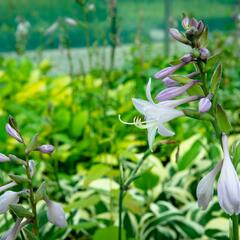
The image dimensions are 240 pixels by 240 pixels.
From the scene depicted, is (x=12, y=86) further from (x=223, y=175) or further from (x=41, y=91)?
(x=223, y=175)

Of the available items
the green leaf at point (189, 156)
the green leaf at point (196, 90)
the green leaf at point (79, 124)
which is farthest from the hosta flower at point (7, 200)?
the green leaf at point (79, 124)

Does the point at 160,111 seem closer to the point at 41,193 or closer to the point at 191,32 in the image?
the point at 191,32

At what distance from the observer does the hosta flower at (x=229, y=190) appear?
95 centimetres

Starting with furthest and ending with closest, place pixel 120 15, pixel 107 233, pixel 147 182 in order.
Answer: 1. pixel 120 15
2. pixel 147 182
3. pixel 107 233

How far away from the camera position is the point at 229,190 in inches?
37.8

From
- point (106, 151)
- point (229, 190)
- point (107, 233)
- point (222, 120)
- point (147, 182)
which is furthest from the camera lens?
point (106, 151)

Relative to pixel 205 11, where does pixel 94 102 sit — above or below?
above

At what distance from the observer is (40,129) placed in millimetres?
3146

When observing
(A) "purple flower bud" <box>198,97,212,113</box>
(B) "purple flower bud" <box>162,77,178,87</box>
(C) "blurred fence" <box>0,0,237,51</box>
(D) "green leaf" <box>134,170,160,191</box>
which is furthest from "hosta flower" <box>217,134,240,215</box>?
(C) "blurred fence" <box>0,0,237,51</box>

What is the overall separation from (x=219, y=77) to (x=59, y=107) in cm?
273

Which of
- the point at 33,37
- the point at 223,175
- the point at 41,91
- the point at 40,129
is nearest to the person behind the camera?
the point at 223,175

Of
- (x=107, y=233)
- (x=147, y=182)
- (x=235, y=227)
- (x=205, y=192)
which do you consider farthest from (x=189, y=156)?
(x=205, y=192)

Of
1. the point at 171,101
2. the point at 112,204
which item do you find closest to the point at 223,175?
the point at 171,101

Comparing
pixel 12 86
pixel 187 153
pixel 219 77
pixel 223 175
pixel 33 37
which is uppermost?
pixel 219 77
